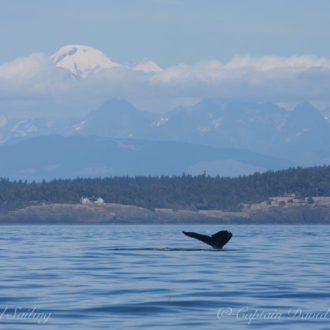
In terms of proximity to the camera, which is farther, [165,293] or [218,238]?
[218,238]

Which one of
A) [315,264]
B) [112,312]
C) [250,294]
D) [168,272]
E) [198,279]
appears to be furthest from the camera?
[315,264]

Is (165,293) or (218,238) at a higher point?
(218,238)

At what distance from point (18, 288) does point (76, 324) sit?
1043 cm

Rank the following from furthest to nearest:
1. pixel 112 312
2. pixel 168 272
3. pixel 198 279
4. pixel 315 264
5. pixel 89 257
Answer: pixel 89 257 < pixel 315 264 < pixel 168 272 < pixel 198 279 < pixel 112 312

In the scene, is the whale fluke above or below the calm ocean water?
above

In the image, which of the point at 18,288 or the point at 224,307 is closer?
the point at 224,307

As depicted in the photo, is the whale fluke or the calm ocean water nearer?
the calm ocean water

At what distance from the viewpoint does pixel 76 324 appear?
30547 millimetres

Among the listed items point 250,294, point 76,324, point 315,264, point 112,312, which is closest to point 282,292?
point 250,294

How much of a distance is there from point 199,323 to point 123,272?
716 inches

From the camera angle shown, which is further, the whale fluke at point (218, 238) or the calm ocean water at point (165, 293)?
the whale fluke at point (218, 238)

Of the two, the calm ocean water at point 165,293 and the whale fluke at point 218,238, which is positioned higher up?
the whale fluke at point 218,238

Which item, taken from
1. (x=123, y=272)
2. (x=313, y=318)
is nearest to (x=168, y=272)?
(x=123, y=272)

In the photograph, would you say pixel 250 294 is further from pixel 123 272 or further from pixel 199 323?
pixel 123 272
